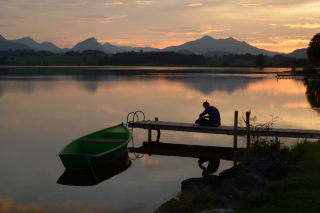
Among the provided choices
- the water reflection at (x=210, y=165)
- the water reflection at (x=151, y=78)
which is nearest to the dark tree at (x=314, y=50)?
the water reflection at (x=151, y=78)

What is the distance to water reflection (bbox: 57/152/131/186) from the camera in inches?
604

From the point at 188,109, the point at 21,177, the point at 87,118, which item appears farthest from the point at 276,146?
the point at 188,109

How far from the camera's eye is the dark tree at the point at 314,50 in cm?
9512

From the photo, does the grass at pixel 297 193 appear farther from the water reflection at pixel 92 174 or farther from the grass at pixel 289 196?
the water reflection at pixel 92 174

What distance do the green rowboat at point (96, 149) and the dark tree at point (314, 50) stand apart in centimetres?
8549

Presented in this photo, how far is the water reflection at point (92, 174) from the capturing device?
50.3ft

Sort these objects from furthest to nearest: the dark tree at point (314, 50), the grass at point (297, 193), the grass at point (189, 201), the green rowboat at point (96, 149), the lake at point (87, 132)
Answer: the dark tree at point (314, 50) < the green rowboat at point (96, 149) < the lake at point (87, 132) < the grass at point (189, 201) < the grass at point (297, 193)

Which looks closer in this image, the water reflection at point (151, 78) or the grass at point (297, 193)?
the grass at point (297, 193)

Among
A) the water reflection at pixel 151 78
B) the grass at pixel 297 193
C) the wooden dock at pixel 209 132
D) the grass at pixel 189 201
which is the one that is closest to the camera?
the grass at pixel 297 193

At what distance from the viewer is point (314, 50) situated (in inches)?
3819

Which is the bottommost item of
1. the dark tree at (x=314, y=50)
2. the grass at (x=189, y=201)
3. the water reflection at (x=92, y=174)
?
the water reflection at (x=92, y=174)

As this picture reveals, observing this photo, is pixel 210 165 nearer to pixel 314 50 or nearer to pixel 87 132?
pixel 87 132

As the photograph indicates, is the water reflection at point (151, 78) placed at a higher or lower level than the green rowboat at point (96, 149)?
higher

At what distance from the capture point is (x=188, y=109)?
121ft
